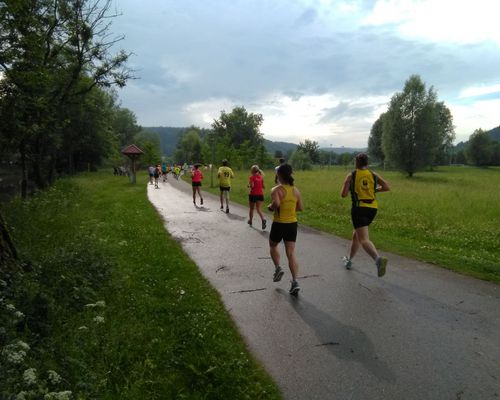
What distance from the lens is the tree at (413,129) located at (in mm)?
47281

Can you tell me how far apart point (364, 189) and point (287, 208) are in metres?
1.55

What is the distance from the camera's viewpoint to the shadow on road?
360 centimetres

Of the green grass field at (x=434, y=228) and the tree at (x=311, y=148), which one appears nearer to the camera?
the green grass field at (x=434, y=228)

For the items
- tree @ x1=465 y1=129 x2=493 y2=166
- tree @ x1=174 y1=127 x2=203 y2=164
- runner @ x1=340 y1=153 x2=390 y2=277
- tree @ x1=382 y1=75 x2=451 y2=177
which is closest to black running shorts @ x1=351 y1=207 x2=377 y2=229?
runner @ x1=340 y1=153 x2=390 y2=277

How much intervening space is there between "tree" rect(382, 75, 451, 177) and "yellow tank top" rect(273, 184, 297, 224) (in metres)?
46.7

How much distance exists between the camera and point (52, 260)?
19.5 feet

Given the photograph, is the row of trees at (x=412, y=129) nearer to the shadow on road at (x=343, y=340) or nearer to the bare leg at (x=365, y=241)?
the bare leg at (x=365, y=241)

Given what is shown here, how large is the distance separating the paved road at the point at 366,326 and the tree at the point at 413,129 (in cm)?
4454

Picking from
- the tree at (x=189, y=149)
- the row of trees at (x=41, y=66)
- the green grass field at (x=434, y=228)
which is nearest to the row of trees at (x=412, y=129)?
the green grass field at (x=434, y=228)

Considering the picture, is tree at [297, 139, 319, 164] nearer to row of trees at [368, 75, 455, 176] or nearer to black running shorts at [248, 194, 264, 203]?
row of trees at [368, 75, 455, 176]

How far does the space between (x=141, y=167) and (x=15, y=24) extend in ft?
227

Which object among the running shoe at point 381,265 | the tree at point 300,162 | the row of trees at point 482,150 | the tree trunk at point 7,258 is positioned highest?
the row of trees at point 482,150

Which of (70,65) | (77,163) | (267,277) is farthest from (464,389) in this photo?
(77,163)

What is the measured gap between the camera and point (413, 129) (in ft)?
156
